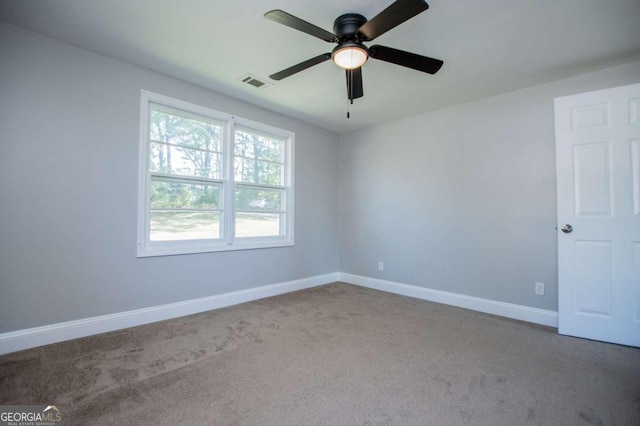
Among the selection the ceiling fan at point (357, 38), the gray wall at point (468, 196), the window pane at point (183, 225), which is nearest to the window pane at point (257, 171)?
the window pane at point (183, 225)

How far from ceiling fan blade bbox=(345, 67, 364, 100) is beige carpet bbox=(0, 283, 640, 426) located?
2148 mm

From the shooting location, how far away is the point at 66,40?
2395 mm

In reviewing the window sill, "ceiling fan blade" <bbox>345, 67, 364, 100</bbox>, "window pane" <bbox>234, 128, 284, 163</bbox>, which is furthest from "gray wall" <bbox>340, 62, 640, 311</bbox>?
"ceiling fan blade" <bbox>345, 67, 364, 100</bbox>

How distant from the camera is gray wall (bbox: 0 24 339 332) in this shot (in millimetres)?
2211

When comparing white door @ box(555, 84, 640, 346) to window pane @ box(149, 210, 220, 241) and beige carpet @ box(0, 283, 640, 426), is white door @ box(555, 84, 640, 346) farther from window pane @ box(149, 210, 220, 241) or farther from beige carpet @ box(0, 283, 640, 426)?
window pane @ box(149, 210, 220, 241)

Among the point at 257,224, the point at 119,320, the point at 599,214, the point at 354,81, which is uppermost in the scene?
the point at 354,81

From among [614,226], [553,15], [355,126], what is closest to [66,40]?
[355,126]

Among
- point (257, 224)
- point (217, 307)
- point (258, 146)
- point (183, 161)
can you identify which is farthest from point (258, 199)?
point (217, 307)

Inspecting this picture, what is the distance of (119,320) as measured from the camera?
265 centimetres

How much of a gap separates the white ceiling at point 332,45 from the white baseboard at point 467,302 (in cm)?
238

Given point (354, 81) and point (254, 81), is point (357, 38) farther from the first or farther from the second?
point (254, 81)

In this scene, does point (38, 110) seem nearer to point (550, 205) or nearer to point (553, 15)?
point (553, 15)

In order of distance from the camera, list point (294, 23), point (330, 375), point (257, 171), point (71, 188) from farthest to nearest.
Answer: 1. point (257, 171)
2. point (71, 188)
3. point (330, 375)
4. point (294, 23)

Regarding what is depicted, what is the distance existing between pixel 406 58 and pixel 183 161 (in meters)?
2.46
